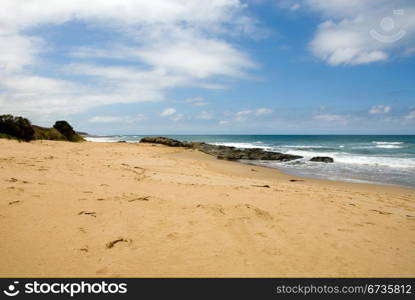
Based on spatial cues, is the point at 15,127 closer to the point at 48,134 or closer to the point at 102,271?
the point at 48,134

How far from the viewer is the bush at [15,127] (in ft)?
61.5

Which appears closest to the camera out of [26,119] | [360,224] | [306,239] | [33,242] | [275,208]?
[33,242]

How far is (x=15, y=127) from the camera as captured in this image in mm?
19078

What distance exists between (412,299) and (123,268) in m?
3.46

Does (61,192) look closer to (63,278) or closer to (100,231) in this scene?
(100,231)

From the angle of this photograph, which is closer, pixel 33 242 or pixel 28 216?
pixel 33 242

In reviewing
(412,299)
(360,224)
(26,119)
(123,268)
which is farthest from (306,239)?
(26,119)

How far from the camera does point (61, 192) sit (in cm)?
558

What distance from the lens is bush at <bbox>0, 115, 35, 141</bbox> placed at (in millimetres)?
18734

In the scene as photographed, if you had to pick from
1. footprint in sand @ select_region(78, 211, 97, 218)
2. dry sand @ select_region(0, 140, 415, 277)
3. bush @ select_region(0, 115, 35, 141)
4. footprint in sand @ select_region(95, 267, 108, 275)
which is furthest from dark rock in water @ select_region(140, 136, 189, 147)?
footprint in sand @ select_region(95, 267, 108, 275)

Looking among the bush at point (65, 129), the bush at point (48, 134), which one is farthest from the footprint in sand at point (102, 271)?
the bush at point (65, 129)

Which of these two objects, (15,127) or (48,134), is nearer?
(15,127)

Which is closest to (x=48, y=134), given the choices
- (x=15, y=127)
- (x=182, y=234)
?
(x=15, y=127)

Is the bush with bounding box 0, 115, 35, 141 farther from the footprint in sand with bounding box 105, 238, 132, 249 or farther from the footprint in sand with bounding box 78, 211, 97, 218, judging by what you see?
the footprint in sand with bounding box 105, 238, 132, 249
